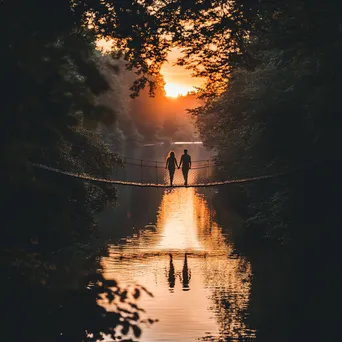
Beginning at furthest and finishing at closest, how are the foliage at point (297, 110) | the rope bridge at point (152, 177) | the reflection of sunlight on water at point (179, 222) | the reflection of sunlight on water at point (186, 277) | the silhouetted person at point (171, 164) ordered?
1. the reflection of sunlight on water at point (179, 222)
2. the silhouetted person at point (171, 164)
3. the rope bridge at point (152, 177)
4. the reflection of sunlight on water at point (186, 277)
5. the foliage at point (297, 110)

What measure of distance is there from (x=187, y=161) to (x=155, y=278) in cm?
905

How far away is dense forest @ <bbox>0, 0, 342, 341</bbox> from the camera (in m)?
6.39

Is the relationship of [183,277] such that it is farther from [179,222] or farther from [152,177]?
[152,177]

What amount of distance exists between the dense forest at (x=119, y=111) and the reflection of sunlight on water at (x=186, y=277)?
920 mm

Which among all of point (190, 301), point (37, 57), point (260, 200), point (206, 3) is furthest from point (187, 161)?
point (37, 57)

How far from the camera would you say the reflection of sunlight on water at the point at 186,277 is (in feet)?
51.1

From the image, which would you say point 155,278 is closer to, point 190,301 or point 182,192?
point 190,301

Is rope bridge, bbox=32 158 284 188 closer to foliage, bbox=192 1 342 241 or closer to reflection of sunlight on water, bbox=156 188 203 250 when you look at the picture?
foliage, bbox=192 1 342 241

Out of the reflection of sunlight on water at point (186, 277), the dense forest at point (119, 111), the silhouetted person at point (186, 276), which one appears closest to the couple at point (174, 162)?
the dense forest at point (119, 111)

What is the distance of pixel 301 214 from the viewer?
22094mm

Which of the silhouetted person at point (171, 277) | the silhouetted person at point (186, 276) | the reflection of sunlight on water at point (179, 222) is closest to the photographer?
the silhouetted person at point (186, 276)

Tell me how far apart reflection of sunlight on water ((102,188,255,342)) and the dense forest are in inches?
36.2

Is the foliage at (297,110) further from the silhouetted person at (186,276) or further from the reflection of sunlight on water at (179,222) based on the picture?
the reflection of sunlight on water at (179,222)

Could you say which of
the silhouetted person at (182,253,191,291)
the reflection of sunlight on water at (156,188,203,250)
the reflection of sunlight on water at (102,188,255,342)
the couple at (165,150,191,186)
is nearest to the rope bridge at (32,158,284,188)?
the couple at (165,150,191,186)
